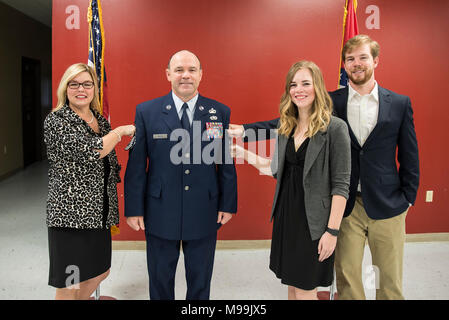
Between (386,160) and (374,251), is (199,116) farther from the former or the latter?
(374,251)

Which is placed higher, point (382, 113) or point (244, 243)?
point (382, 113)

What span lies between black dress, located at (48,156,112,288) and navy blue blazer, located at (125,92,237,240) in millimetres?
217

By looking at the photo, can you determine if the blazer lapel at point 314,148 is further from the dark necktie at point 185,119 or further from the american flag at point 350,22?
the american flag at point 350,22

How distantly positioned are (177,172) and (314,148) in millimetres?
784

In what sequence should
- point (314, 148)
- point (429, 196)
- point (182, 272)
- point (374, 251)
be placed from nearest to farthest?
point (314, 148), point (374, 251), point (182, 272), point (429, 196)

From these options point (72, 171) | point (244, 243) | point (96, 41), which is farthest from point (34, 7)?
point (72, 171)

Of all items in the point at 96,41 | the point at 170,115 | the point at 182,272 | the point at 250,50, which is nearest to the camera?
the point at 170,115

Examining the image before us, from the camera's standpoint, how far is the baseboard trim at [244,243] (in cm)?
385

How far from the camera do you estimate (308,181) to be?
187 cm

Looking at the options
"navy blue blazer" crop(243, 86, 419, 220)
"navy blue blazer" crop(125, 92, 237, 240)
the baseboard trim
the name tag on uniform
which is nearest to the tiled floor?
the baseboard trim

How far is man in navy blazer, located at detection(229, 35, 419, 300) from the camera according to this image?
2111 mm

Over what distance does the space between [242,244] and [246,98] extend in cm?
156

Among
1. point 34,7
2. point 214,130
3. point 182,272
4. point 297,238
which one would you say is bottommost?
point 182,272

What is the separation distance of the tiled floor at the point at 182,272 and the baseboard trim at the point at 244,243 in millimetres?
48
